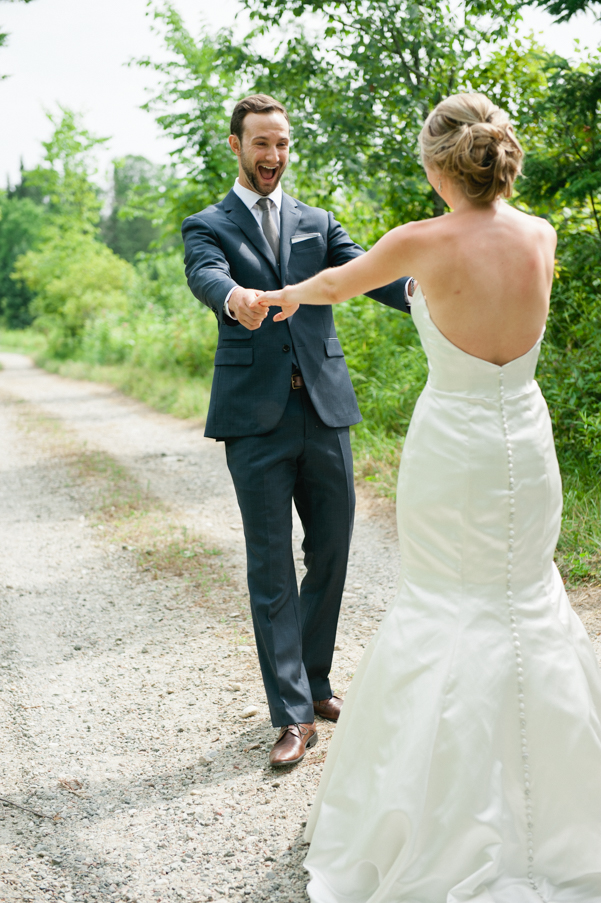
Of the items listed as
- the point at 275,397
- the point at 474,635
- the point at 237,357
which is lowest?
the point at 474,635

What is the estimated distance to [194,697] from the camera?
3.75 metres

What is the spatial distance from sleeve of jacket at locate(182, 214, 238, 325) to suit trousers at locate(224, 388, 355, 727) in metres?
0.49

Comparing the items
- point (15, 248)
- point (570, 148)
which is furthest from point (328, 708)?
point (15, 248)

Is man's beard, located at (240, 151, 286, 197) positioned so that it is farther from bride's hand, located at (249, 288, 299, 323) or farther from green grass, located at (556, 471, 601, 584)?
green grass, located at (556, 471, 601, 584)

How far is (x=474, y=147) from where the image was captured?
203 centimetres

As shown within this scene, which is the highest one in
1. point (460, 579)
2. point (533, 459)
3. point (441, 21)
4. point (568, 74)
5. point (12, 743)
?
point (441, 21)

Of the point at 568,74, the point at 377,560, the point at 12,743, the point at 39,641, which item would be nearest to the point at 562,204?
the point at 568,74

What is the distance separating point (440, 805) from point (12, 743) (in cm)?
213

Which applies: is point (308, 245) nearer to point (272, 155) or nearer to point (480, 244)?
point (272, 155)

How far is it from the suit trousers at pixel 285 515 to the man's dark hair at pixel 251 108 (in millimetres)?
1068

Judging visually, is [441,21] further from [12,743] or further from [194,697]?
[12,743]

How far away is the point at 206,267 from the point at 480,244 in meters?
1.22

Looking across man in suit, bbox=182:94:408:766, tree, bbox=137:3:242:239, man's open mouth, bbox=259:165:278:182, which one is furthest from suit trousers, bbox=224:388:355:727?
tree, bbox=137:3:242:239

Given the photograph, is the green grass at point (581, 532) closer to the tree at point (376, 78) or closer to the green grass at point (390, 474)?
the green grass at point (390, 474)
